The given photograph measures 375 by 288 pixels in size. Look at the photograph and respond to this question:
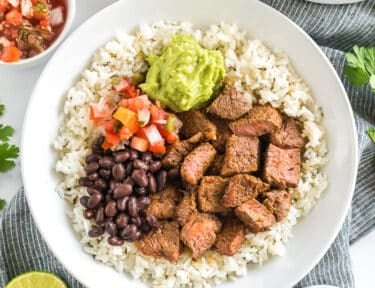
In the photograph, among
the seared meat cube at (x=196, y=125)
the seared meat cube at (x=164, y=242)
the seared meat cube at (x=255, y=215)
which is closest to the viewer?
the seared meat cube at (x=255, y=215)

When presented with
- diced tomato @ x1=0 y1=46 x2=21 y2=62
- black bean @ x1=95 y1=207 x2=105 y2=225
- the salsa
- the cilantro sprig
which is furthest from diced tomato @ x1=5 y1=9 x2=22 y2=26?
the cilantro sprig

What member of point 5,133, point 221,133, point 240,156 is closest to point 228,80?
point 221,133

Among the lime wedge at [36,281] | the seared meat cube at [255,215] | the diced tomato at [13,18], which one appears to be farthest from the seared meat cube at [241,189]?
the diced tomato at [13,18]

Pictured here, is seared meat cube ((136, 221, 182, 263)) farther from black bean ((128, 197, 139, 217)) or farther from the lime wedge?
the lime wedge

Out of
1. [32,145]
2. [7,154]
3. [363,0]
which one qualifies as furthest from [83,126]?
[363,0]

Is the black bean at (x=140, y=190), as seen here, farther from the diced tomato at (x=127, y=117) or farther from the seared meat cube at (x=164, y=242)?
the diced tomato at (x=127, y=117)

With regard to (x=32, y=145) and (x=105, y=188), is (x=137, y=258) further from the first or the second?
(x=32, y=145)
